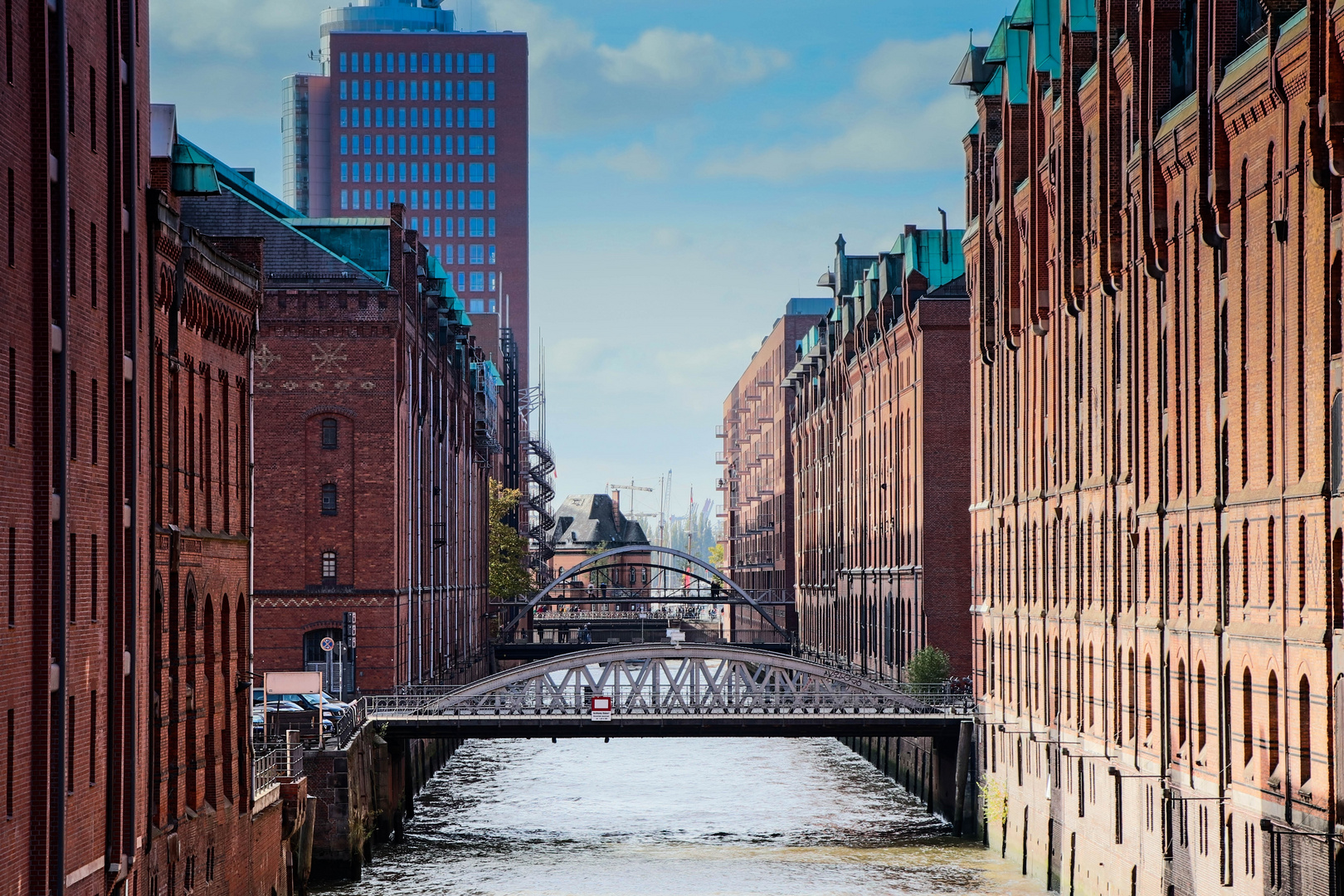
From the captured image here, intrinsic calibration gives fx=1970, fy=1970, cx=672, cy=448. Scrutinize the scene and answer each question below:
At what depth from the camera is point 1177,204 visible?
37.0 meters

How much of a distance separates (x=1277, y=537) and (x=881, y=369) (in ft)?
155

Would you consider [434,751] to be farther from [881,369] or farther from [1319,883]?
[1319,883]

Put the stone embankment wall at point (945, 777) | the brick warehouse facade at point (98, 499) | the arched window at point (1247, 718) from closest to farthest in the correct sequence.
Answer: the brick warehouse facade at point (98, 499)
the arched window at point (1247, 718)
the stone embankment wall at point (945, 777)

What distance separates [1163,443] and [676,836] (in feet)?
71.4

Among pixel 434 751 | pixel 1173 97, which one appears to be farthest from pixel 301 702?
pixel 1173 97

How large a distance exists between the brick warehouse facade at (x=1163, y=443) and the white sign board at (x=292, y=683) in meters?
17.2

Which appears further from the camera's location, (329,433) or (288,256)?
(329,433)

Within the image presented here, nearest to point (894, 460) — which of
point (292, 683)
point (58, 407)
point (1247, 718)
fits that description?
point (292, 683)

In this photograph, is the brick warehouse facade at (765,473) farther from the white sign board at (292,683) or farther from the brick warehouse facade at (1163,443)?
the white sign board at (292,683)

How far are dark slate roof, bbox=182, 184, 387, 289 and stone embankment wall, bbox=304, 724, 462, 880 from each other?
1424 cm

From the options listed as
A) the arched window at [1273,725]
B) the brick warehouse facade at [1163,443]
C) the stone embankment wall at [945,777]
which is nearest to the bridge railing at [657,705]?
the stone embankment wall at [945,777]

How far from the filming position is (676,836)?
5453 cm

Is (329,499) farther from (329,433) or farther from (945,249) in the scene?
(945,249)

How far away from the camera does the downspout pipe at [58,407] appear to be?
24188 mm
